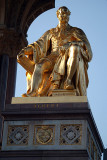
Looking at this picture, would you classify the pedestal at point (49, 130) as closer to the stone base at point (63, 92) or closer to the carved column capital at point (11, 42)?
the stone base at point (63, 92)

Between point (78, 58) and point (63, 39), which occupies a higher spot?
point (63, 39)

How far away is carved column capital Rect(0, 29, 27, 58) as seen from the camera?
1495cm

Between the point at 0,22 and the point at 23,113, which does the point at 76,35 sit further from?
the point at 0,22

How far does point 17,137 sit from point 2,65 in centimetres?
517

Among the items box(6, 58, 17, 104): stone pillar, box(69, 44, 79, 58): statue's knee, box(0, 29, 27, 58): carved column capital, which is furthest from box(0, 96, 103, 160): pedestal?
box(0, 29, 27, 58): carved column capital

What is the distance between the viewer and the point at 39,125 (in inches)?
391

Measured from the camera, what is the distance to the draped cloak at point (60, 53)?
10.8 m

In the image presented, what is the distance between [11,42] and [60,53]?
4.17 meters

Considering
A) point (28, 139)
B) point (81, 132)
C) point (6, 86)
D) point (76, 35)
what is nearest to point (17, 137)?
point (28, 139)

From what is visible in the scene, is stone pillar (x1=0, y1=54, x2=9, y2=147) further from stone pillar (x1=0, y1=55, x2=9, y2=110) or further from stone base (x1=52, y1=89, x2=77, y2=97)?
stone base (x1=52, y1=89, x2=77, y2=97)

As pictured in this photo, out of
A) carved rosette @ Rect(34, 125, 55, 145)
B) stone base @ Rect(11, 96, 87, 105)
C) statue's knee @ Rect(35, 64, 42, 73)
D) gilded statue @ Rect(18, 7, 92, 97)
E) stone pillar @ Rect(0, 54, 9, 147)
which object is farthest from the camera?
stone pillar @ Rect(0, 54, 9, 147)

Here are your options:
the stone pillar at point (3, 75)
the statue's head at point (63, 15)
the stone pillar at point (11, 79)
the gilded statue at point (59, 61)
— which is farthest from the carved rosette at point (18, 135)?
the stone pillar at point (11, 79)

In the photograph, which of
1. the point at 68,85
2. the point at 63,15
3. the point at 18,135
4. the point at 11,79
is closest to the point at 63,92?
the point at 68,85

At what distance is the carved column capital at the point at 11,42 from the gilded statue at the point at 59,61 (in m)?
3.36
